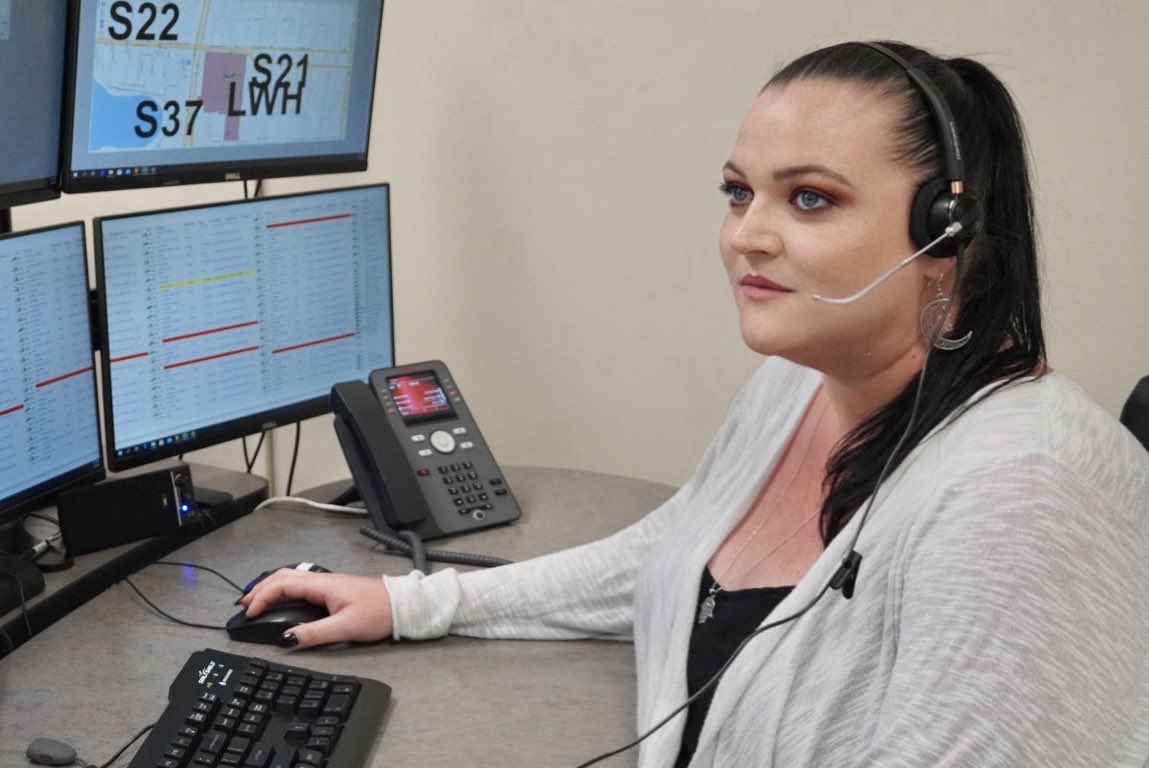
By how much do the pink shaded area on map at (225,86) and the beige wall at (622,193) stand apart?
0.52 meters

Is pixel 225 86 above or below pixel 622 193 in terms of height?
above

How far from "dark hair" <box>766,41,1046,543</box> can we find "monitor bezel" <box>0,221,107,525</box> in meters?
0.83

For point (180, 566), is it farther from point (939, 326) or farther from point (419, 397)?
Result: point (939, 326)

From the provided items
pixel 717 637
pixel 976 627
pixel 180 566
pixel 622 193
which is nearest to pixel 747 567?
pixel 717 637

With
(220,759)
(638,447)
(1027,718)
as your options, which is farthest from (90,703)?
(638,447)

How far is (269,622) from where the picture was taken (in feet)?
4.40

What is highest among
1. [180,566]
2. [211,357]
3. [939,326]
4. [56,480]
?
[939,326]

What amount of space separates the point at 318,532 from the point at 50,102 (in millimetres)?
614

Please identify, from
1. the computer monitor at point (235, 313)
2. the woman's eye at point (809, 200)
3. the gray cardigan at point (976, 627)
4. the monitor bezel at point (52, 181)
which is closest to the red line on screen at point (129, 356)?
the computer monitor at point (235, 313)

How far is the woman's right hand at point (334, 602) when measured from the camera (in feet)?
4.38

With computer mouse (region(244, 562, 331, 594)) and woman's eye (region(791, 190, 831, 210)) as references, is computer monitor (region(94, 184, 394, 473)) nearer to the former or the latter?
computer mouse (region(244, 562, 331, 594))

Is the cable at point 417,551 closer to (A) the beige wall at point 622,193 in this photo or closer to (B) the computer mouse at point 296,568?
(B) the computer mouse at point 296,568

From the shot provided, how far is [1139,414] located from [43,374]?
1.21 metres

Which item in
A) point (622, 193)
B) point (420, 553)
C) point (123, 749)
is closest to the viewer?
point (123, 749)
